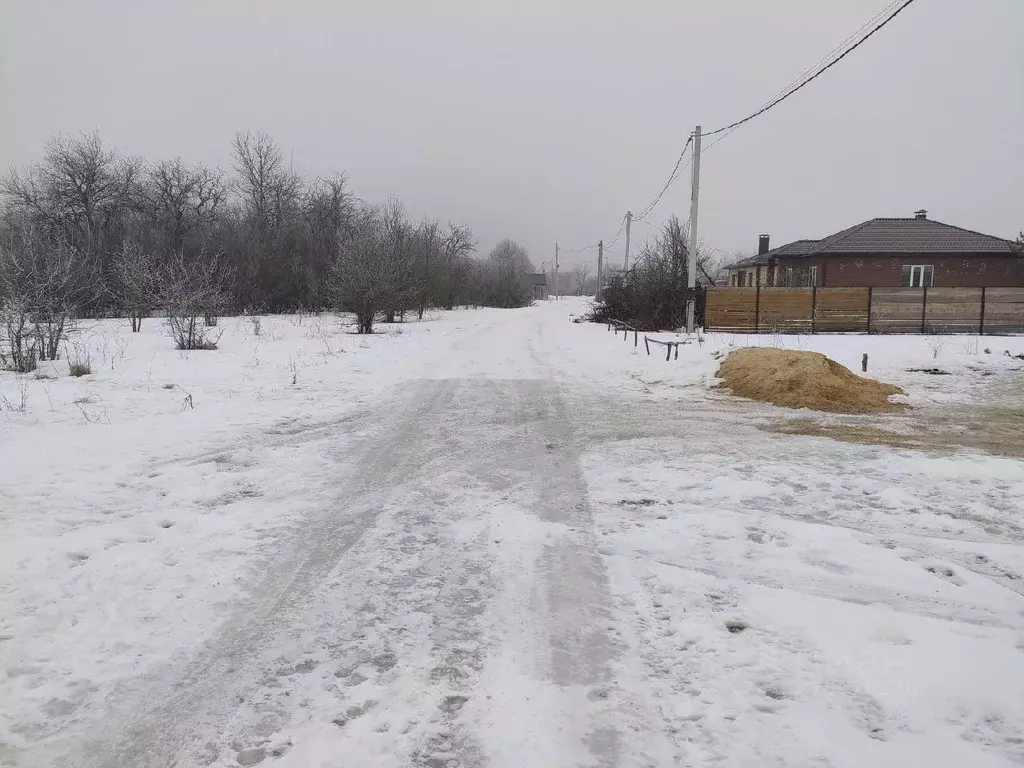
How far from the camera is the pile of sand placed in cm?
1073

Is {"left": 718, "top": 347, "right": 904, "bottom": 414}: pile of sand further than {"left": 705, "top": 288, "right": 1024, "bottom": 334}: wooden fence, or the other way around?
{"left": 705, "top": 288, "right": 1024, "bottom": 334}: wooden fence

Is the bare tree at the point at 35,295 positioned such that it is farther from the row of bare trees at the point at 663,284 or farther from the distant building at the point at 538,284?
the distant building at the point at 538,284

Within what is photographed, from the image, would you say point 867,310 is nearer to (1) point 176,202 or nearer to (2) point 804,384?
(2) point 804,384

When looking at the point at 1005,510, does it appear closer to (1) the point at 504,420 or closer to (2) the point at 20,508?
(1) the point at 504,420

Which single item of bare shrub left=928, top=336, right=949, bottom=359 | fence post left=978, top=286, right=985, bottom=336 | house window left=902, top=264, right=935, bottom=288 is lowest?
bare shrub left=928, top=336, right=949, bottom=359

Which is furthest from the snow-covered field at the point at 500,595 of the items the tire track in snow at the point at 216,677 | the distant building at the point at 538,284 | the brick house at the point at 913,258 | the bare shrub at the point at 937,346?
the distant building at the point at 538,284

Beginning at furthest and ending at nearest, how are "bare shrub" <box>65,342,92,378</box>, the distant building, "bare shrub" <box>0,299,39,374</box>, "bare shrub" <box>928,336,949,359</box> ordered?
the distant building
"bare shrub" <box>928,336,949,359</box>
"bare shrub" <box>0,299,39,374</box>
"bare shrub" <box>65,342,92,378</box>

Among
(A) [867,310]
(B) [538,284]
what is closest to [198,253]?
(A) [867,310]

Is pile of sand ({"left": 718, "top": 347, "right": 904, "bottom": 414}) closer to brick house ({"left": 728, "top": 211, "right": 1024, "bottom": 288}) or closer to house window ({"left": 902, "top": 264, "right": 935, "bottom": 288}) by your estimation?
brick house ({"left": 728, "top": 211, "right": 1024, "bottom": 288})

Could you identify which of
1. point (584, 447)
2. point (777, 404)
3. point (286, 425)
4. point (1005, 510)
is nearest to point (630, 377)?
point (777, 404)

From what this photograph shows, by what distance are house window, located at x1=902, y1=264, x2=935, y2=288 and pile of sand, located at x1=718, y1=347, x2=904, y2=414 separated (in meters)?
27.4

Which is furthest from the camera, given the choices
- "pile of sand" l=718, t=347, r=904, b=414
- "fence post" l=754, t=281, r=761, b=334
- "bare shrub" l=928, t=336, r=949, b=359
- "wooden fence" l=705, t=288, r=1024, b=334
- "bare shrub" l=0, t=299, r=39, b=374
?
"fence post" l=754, t=281, r=761, b=334

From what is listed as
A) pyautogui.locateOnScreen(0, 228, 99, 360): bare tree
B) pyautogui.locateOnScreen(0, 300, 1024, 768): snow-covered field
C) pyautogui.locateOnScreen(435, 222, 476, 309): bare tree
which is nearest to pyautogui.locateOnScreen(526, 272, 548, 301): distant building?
pyautogui.locateOnScreen(435, 222, 476, 309): bare tree

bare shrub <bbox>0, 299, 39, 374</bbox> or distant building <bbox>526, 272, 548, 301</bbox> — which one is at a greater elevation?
distant building <bbox>526, 272, 548, 301</bbox>
